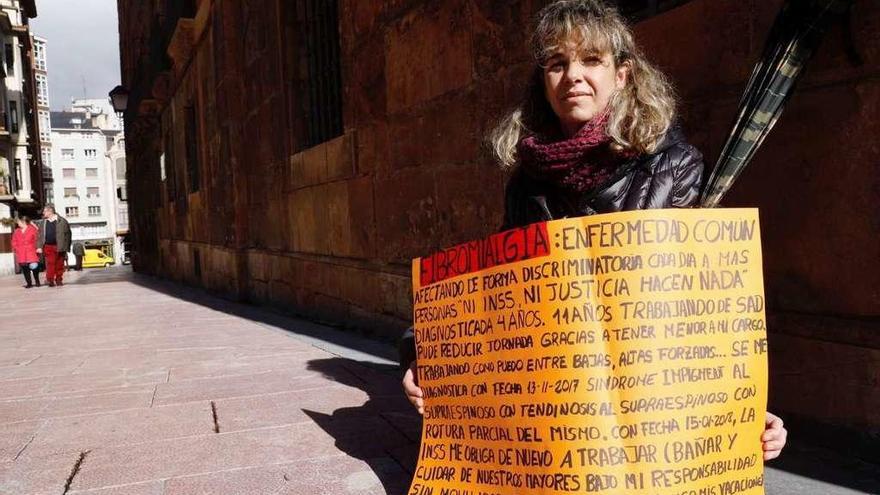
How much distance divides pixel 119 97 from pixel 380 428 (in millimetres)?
20224

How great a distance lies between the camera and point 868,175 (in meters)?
2.06

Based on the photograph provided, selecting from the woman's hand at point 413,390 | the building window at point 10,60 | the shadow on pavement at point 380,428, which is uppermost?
the building window at point 10,60

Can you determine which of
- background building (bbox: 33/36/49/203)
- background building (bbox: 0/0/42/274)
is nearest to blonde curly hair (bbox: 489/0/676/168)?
background building (bbox: 0/0/42/274)

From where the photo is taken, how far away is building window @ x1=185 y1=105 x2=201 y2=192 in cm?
1297

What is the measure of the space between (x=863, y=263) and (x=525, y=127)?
1101 millimetres

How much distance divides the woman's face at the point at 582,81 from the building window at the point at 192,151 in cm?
1185

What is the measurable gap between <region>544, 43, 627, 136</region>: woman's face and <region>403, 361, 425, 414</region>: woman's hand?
0.80m

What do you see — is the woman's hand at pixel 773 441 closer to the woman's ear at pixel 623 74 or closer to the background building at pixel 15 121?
the woman's ear at pixel 623 74

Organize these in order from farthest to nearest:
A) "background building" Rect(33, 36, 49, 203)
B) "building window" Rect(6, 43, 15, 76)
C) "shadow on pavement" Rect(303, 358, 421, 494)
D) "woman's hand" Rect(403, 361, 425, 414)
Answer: "background building" Rect(33, 36, 49, 203) → "building window" Rect(6, 43, 15, 76) → "shadow on pavement" Rect(303, 358, 421, 494) → "woman's hand" Rect(403, 361, 425, 414)

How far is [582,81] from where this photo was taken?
1.69 meters

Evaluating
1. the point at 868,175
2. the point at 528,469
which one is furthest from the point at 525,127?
the point at 868,175

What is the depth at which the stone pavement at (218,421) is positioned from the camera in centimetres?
234

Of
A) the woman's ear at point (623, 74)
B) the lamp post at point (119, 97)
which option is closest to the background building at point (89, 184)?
the lamp post at point (119, 97)

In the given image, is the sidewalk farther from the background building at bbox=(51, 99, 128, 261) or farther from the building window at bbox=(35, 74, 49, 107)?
the background building at bbox=(51, 99, 128, 261)
